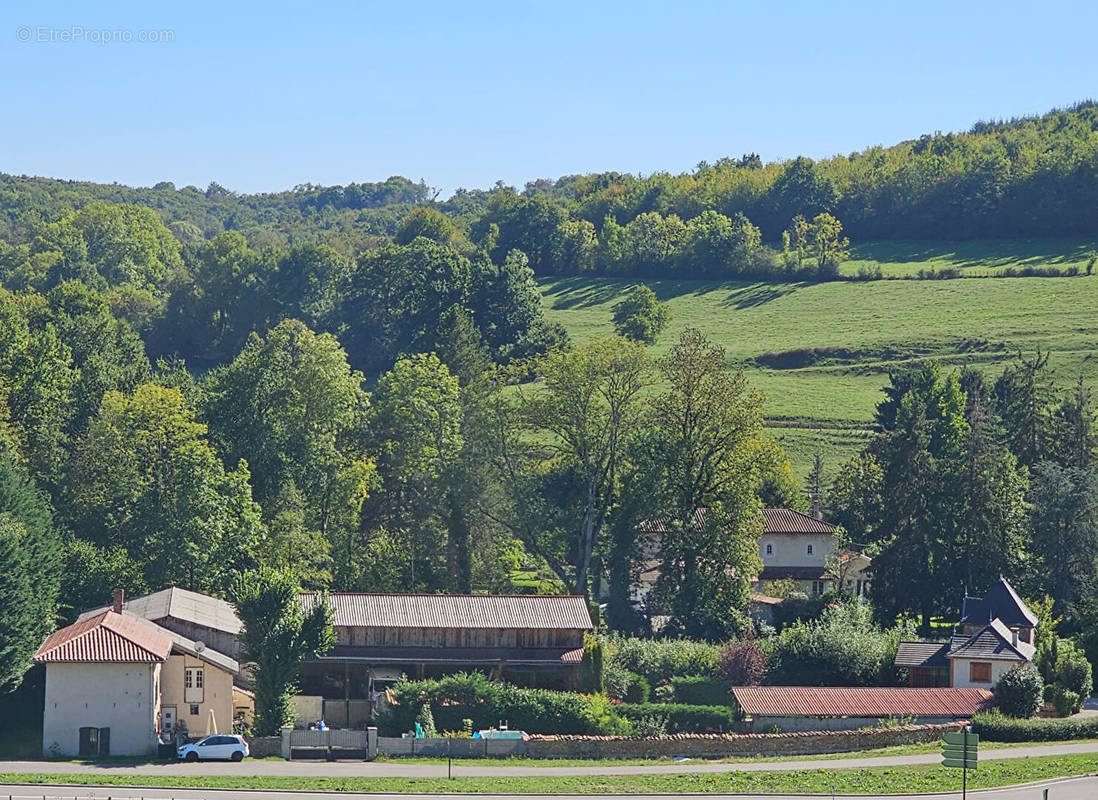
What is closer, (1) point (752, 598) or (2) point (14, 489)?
(2) point (14, 489)

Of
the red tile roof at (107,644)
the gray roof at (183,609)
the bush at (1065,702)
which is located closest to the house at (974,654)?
the bush at (1065,702)

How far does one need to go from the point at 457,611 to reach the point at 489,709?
28.8 feet

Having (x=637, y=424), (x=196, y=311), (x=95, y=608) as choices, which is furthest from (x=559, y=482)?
(x=196, y=311)

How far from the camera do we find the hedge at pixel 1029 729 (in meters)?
58.4

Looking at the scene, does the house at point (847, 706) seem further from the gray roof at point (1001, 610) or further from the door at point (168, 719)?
the door at point (168, 719)

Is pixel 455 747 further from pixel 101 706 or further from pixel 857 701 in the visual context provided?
pixel 857 701

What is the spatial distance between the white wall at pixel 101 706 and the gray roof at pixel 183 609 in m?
7.45

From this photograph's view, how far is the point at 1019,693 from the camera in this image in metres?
62.1

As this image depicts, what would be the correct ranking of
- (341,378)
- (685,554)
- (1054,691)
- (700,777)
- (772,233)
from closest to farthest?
1. (700,777)
2. (1054,691)
3. (685,554)
4. (341,378)
5. (772,233)

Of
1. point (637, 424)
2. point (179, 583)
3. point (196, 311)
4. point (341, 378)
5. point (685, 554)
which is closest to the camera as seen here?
point (179, 583)

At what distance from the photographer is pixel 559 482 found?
8356 centimetres

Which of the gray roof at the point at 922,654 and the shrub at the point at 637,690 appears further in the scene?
the gray roof at the point at 922,654

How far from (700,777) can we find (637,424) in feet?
117

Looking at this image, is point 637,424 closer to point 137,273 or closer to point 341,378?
point 341,378
